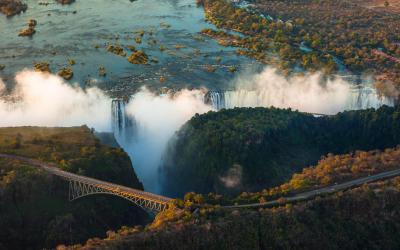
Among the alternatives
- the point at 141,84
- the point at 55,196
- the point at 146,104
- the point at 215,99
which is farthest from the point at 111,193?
the point at 141,84

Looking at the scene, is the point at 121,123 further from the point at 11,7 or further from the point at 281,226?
the point at 11,7

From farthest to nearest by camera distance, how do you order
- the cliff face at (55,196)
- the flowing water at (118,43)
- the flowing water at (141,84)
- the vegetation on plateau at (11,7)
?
1. the vegetation on plateau at (11,7)
2. the flowing water at (118,43)
3. the flowing water at (141,84)
4. the cliff face at (55,196)

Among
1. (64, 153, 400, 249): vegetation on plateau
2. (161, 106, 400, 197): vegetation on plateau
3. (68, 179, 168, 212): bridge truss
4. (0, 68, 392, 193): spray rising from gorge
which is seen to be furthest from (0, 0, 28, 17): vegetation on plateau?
(64, 153, 400, 249): vegetation on plateau

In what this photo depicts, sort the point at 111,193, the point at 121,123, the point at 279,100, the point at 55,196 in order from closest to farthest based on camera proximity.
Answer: the point at 111,193 < the point at 55,196 < the point at 121,123 < the point at 279,100

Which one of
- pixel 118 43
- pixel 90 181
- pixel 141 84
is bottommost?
pixel 90 181

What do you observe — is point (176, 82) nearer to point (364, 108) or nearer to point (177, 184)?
point (177, 184)

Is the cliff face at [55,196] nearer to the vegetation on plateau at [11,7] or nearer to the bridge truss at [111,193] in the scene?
the bridge truss at [111,193]

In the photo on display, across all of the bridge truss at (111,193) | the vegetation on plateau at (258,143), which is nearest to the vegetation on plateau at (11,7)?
the vegetation on plateau at (258,143)

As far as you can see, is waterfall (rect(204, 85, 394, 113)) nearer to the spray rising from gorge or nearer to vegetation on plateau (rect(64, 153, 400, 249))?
the spray rising from gorge
